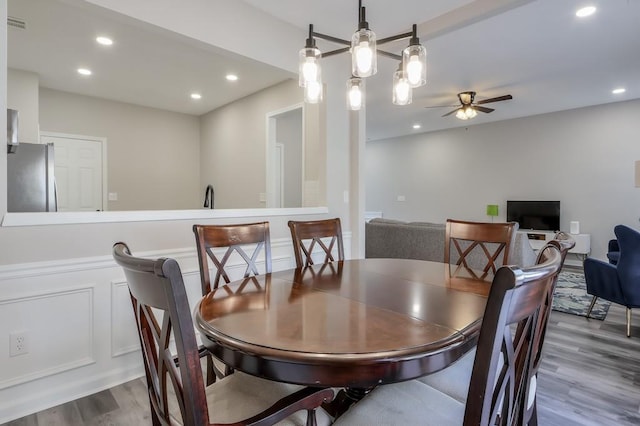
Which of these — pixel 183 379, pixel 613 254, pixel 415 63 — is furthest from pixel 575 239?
pixel 183 379

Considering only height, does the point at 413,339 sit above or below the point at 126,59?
below

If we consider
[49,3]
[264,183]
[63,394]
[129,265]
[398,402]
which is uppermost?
[49,3]

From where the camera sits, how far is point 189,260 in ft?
7.85

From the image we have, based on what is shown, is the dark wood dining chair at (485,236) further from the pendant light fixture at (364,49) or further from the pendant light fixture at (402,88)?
the pendant light fixture at (364,49)

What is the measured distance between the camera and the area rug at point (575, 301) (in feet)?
11.4

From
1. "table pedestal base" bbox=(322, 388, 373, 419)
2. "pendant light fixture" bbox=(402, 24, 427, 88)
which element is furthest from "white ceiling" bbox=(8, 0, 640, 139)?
"table pedestal base" bbox=(322, 388, 373, 419)

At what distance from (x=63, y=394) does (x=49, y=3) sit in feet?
9.29

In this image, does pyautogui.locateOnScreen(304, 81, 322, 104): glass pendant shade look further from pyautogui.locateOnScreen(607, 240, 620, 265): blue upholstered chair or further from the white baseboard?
pyautogui.locateOnScreen(607, 240, 620, 265): blue upholstered chair

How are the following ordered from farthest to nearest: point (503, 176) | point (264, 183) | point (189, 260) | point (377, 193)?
1. point (377, 193)
2. point (503, 176)
3. point (264, 183)
4. point (189, 260)

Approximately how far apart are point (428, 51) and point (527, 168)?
408 cm

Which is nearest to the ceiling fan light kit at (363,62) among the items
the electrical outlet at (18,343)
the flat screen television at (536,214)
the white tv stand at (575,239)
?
the electrical outlet at (18,343)

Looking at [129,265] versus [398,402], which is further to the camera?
[398,402]

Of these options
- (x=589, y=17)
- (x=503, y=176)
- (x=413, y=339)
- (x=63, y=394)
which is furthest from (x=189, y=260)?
(x=503, y=176)

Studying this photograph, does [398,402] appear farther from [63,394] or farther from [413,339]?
[63,394]
